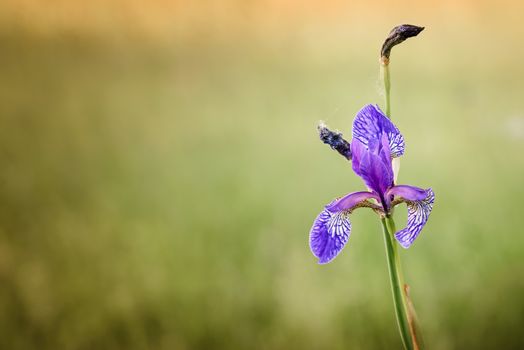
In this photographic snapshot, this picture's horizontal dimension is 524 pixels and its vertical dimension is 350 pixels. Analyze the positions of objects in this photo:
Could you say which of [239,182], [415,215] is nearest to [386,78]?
[415,215]

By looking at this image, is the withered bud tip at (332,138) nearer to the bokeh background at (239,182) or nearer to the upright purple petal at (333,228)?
the upright purple petal at (333,228)

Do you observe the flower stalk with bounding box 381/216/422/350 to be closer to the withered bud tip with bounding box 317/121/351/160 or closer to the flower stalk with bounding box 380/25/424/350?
the flower stalk with bounding box 380/25/424/350

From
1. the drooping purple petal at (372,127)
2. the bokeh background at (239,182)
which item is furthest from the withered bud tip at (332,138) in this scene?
the bokeh background at (239,182)

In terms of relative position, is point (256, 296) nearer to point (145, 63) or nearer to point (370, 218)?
point (370, 218)

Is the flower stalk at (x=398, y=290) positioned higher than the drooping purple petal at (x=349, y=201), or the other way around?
the drooping purple petal at (x=349, y=201)

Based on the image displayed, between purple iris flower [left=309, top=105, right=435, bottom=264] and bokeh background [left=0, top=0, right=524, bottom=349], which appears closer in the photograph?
purple iris flower [left=309, top=105, right=435, bottom=264]

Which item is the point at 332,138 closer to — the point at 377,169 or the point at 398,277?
the point at 377,169

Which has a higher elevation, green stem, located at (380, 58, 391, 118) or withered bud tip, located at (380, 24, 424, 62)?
withered bud tip, located at (380, 24, 424, 62)

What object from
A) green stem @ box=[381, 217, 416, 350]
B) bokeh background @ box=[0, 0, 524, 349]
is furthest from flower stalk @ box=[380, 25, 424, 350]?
bokeh background @ box=[0, 0, 524, 349]
